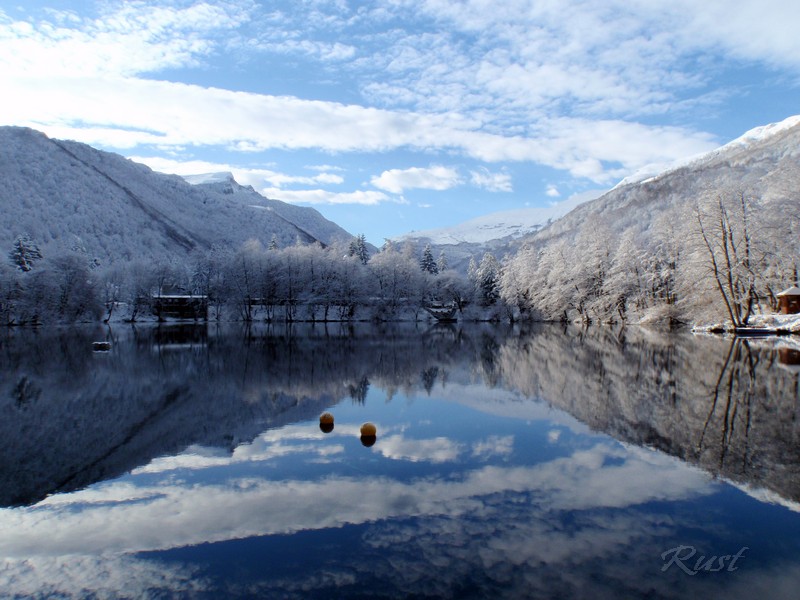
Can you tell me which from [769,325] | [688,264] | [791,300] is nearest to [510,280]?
[688,264]

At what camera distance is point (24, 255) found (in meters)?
83.9

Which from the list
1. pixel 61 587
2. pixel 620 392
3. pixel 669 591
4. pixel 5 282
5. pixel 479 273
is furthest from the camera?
pixel 479 273

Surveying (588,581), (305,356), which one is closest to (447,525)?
(588,581)

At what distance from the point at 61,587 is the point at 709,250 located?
44.7 meters

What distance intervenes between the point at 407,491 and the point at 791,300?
164 feet

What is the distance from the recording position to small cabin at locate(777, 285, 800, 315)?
147 ft

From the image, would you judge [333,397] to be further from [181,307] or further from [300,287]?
[181,307]

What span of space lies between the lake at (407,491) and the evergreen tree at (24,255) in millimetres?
80054

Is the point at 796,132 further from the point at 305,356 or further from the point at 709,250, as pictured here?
the point at 305,356

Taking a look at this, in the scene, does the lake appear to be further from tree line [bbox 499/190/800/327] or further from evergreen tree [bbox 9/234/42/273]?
evergreen tree [bbox 9/234/42/273]

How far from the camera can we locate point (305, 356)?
2895 centimetres

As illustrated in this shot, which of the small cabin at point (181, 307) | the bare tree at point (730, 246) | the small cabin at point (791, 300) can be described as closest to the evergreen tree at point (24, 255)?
the small cabin at point (181, 307)

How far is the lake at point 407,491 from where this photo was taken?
18.6ft

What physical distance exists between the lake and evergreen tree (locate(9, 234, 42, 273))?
80054 millimetres
